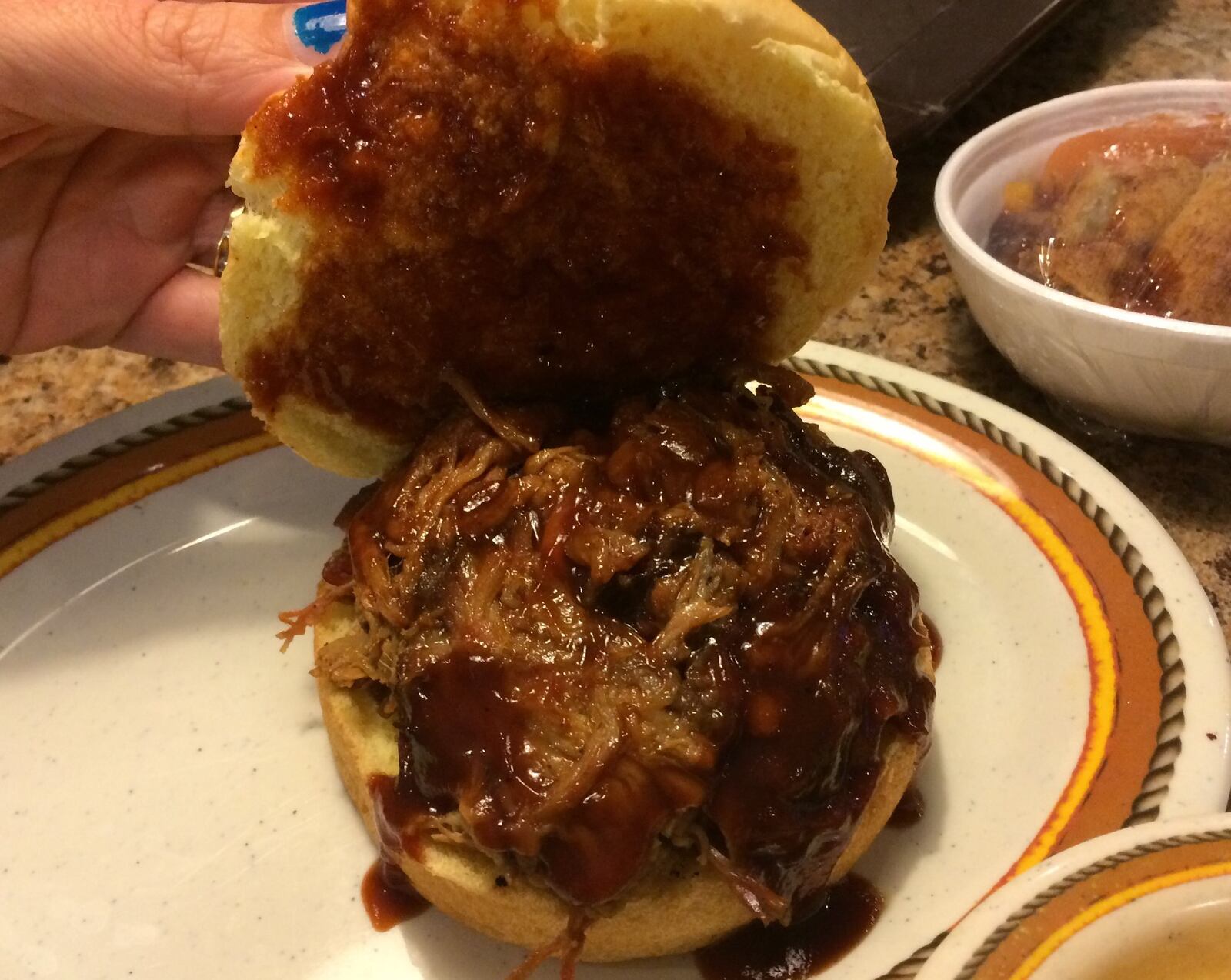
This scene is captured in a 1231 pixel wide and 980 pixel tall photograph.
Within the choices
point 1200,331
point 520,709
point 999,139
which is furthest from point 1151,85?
point 520,709

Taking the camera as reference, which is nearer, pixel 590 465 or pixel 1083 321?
pixel 590 465

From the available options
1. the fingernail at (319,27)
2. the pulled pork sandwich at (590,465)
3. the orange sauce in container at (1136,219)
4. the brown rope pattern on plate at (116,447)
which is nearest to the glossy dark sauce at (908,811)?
the pulled pork sandwich at (590,465)

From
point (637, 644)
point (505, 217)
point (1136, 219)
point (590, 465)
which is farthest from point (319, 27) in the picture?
point (1136, 219)

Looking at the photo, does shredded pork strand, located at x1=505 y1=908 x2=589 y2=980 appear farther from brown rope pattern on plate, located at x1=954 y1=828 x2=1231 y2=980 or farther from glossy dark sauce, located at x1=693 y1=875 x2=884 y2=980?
brown rope pattern on plate, located at x1=954 y1=828 x2=1231 y2=980

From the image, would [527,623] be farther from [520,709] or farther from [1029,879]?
[1029,879]

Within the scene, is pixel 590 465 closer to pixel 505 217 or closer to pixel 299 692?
pixel 505 217

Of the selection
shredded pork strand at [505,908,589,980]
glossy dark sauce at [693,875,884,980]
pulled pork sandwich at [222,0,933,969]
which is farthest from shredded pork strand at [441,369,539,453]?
glossy dark sauce at [693,875,884,980]
